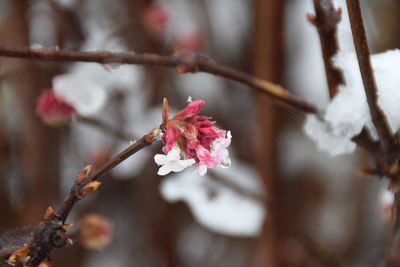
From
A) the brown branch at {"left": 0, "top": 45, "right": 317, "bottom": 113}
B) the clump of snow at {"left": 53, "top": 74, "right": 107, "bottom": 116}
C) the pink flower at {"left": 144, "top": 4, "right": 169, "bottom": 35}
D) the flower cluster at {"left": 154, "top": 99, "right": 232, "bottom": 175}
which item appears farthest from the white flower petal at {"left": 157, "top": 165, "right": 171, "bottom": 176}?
the pink flower at {"left": 144, "top": 4, "right": 169, "bottom": 35}

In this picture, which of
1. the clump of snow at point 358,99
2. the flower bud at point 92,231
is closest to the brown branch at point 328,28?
the clump of snow at point 358,99

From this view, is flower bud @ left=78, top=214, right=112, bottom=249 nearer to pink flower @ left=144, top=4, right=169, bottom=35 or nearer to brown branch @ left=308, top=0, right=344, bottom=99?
brown branch @ left=308, top=0, right=344, bottom=99

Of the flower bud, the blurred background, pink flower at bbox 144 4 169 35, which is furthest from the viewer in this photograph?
pink flower at bbox 144 4 169 35

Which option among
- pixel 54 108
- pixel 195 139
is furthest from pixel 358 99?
pixel 54 108

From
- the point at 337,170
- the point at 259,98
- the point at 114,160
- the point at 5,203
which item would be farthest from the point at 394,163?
the point at 337,170

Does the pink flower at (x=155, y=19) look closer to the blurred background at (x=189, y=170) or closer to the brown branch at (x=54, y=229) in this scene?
the blurred background at (x=189, y=170)
